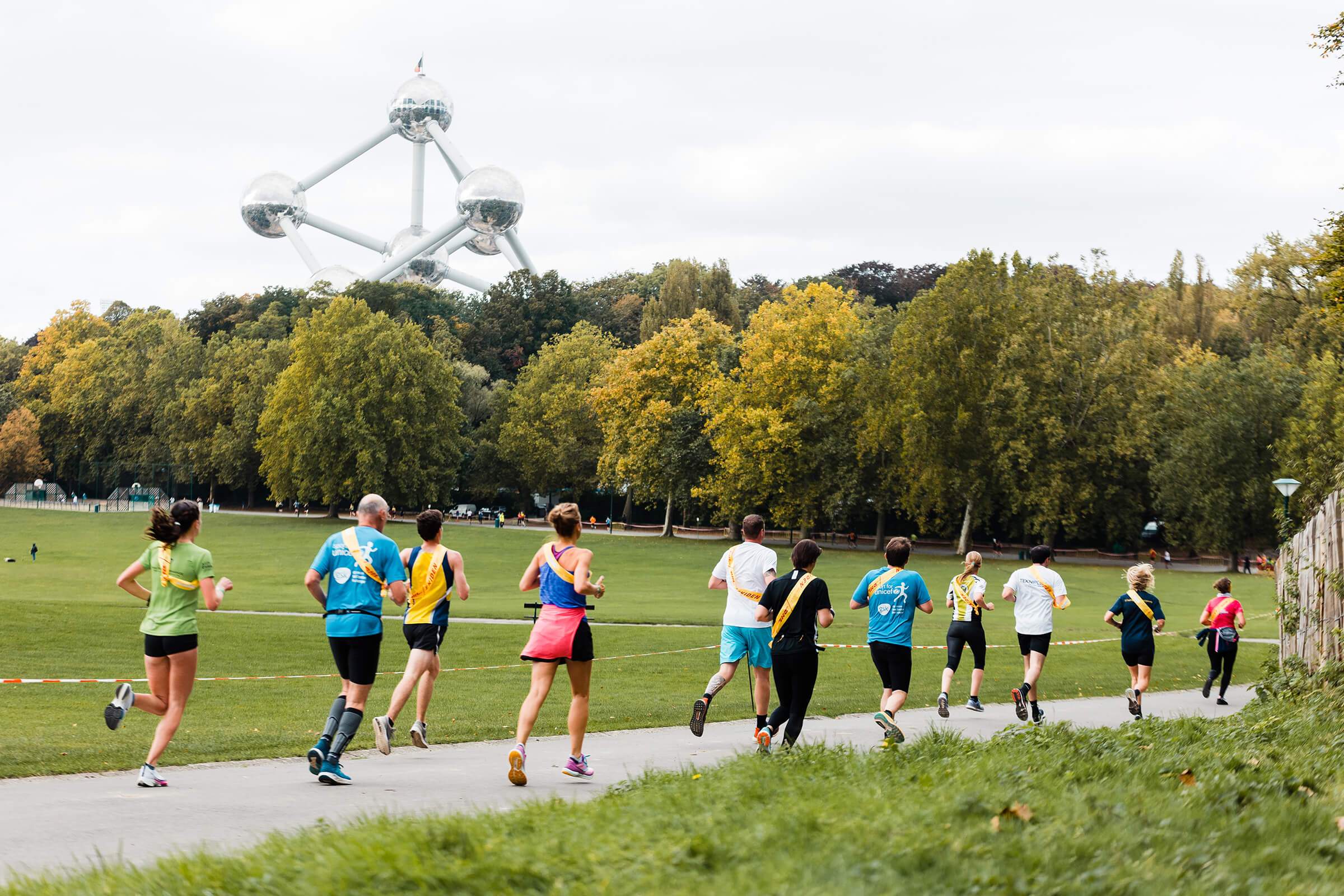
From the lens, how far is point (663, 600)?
120 feet

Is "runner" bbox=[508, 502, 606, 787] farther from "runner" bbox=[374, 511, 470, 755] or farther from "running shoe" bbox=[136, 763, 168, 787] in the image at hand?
"running shoe" bbox=[136, 763, 168, 787]

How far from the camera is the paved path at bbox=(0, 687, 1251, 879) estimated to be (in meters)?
6.29

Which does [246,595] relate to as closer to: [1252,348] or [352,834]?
[352,834]

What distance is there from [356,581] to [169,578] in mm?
1238

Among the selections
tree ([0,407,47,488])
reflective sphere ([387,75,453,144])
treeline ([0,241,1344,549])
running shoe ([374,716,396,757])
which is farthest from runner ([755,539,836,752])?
reflective sphere ([387,75,453,144])

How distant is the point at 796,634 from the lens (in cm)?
1002

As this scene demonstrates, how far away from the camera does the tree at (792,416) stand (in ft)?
194

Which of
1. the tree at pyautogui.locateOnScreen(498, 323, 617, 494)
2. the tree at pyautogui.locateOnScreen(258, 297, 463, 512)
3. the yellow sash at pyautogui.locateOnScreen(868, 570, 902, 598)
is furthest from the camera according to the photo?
the tree at pyautogui.locateOnScreen(498, 323, 617, 494)

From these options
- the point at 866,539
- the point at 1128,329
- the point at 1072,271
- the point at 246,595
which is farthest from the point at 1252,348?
the point at 246,595

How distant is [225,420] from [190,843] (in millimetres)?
84740

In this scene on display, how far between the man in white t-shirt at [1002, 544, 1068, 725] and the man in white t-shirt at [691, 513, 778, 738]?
3.87m

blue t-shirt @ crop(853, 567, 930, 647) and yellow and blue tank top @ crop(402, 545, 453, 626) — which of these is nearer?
yellow and blue tank top @ crop(402, 545, 453, 626)

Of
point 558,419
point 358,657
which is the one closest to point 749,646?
point 358,657

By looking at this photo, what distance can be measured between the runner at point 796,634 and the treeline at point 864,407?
3941 cm
